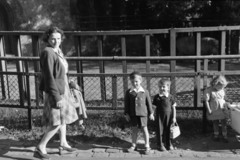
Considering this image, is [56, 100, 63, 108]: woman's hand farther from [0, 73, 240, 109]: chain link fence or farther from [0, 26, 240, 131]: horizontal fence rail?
[0, 73, 240, 109]: chain link fence

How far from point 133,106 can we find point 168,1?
33.8 feet

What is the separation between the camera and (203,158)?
3.84 metres

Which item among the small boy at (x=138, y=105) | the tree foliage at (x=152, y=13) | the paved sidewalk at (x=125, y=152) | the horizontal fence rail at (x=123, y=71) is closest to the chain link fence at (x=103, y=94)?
the horizontal fence rail at (x=123, y=71)

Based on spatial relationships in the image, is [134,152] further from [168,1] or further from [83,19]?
[83,19]

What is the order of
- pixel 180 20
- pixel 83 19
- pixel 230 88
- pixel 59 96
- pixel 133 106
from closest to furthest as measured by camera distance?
pixel 59 96 < pixel 133 106 < pixel 230 88 < pixel 180 20 < pixel 83 19

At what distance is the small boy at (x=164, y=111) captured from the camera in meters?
3.94

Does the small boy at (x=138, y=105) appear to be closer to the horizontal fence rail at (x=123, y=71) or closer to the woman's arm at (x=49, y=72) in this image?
the horizontal fence rail at (x=123, y=71)

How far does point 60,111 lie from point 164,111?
125 centimetres

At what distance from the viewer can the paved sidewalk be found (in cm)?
392

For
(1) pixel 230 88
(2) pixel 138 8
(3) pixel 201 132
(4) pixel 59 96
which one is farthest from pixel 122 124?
(2) pixel 138 8

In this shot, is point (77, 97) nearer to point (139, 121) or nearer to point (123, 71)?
point (139, 121)

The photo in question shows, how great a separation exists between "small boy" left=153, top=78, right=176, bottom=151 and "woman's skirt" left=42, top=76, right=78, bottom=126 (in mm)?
1043

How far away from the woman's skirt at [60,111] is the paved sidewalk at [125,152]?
0.46m

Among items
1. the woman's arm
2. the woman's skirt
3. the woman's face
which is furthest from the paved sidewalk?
the woman's face
